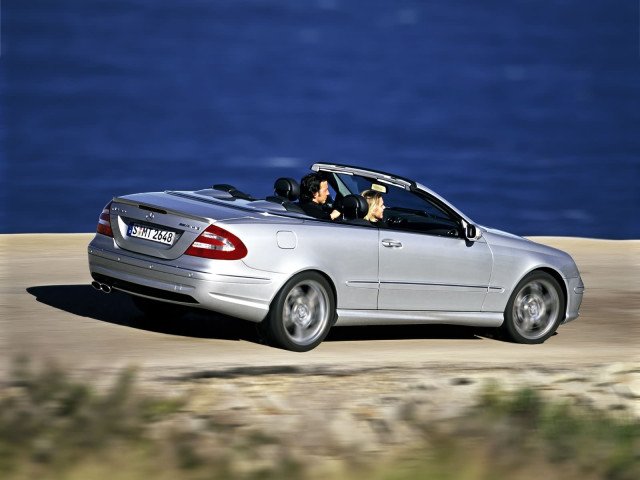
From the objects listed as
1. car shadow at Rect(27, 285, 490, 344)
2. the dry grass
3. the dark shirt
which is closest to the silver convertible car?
the dark shirt

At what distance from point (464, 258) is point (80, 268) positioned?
194 inches

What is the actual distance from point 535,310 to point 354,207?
2.07 meters

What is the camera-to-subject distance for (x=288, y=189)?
983 centimetres

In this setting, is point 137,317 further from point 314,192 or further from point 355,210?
point 355,210

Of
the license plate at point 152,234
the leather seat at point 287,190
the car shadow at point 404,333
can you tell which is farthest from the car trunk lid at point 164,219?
the car shadow at point 404,333

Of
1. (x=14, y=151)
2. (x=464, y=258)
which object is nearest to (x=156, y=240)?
(x=464, y=258)

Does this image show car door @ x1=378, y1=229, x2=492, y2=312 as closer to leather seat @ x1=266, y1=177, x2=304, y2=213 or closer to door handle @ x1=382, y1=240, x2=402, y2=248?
door handle @ x1=382, y1=240, x2=402, y2=248

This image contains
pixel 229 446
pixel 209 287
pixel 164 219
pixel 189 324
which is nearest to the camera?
pixel 229 446

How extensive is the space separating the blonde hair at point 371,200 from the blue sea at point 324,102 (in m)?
5.96

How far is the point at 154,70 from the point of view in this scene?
51.0 ft

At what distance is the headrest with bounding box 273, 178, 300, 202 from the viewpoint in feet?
32.2

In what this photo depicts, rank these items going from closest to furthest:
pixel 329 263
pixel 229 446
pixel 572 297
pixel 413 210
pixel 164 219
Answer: pixel 229 446 → pixel 164 219 → pixel 329 263 → pixel 413 210 → pixel 572 297

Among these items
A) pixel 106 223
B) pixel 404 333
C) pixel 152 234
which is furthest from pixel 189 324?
pixel 404 333

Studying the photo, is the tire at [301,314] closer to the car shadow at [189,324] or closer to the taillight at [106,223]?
the car shadow at [189,324]
